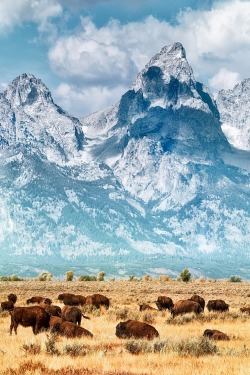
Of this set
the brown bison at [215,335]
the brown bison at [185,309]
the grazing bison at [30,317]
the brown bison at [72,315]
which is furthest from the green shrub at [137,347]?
the brown bison at [185,309]

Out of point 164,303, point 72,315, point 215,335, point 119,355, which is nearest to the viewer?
point 119,355

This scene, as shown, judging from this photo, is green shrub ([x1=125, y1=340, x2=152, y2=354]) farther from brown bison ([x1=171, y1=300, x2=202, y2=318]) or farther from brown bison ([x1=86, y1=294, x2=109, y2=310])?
brown bison ([x1=86, y1=294, x2=109, y2=310])

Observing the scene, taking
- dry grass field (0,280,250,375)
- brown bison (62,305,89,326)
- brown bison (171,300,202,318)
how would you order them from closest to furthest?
dry grass field (0,280,250,375)
brown bison (62,305,89,326)
brown bison (171,300,202,318)

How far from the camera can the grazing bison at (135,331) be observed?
61.7 ft

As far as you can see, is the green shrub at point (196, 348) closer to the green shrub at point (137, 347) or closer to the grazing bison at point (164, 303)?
the green shrub at point (137, 347)

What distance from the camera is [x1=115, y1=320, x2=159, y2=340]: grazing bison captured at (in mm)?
18797

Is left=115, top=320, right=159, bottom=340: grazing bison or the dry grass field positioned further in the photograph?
left=115, top=320, right=159, bottom=340: grazing bison

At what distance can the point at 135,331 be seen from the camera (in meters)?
19.0

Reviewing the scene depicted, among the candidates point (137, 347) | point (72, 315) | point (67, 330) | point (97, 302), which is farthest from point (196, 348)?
point (97, 302)

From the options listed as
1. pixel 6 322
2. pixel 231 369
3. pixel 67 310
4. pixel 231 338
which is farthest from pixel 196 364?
pixel 6 322

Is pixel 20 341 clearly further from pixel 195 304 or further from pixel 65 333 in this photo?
pixel 195 304

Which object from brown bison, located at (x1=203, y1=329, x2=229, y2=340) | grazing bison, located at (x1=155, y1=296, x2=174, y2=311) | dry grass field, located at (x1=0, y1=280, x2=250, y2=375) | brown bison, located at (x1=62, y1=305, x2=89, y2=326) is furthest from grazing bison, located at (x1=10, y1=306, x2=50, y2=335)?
grazing bison, located at (x1=155, y1=296, x2=174, y2=311)

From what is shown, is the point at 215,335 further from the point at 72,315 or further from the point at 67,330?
the point at 72,315

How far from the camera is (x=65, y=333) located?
61.9 feet
